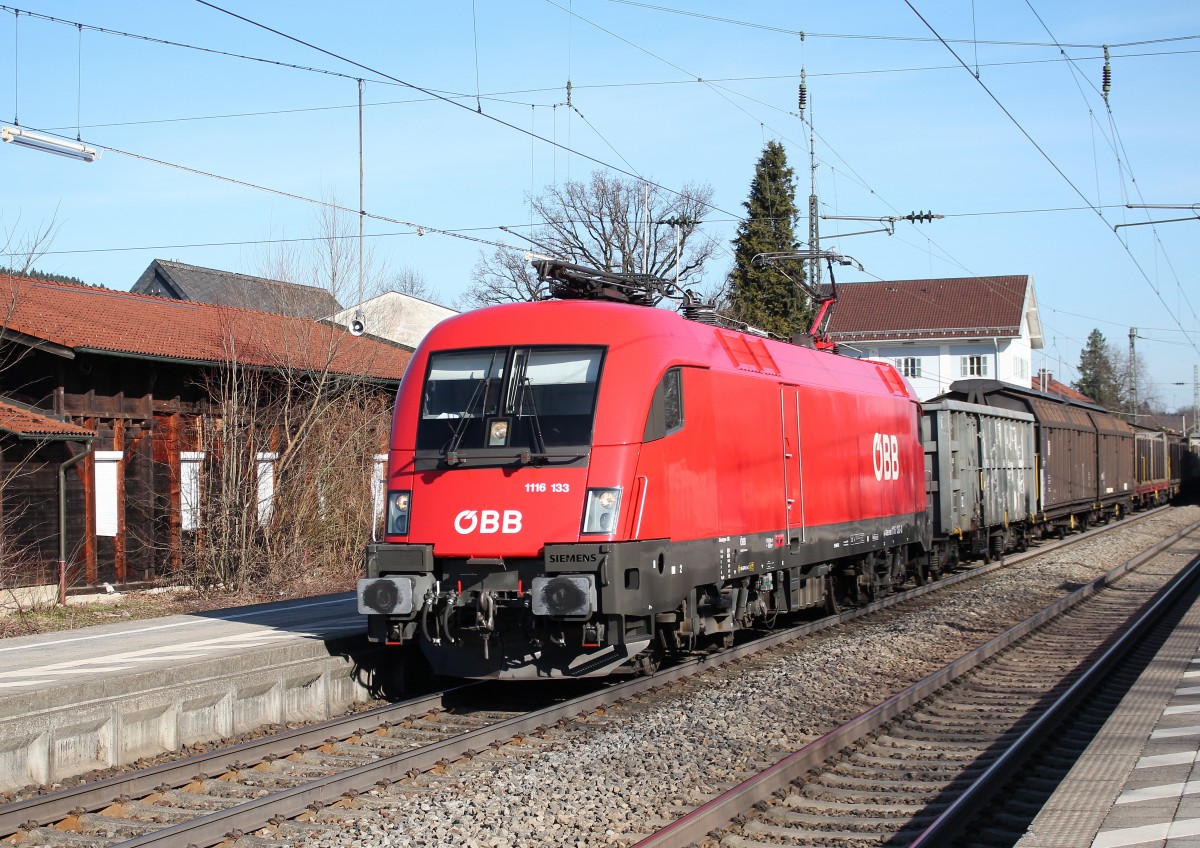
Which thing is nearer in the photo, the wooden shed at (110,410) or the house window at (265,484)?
the wooden shed at (110,410)

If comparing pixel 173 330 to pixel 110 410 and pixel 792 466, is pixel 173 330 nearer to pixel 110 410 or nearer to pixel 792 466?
pixel 110 410

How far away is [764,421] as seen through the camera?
12.9 meters

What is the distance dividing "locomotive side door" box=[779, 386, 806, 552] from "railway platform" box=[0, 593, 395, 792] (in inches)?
184

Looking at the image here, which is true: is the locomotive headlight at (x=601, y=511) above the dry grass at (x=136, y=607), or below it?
above

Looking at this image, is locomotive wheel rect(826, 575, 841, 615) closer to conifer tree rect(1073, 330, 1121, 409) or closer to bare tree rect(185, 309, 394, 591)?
bare tree rect(185, 309, 394, 591)

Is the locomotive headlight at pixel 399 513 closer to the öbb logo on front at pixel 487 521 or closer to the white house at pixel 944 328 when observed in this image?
the öbb logo on front at pixel 487 521

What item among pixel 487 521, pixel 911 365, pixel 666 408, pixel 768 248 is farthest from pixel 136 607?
pixel 911 365

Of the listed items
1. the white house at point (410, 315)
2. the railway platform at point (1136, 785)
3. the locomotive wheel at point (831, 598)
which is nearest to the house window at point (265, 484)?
the locomotive wheel at point (831, 598)

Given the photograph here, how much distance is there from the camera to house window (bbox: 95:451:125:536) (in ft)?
66.7

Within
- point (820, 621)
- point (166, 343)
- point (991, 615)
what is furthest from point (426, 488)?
point (166, 343)

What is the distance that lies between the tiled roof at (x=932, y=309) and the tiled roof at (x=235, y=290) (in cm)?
3646

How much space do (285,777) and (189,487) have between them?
46.2 feet

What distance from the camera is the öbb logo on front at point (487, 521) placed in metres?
10.1

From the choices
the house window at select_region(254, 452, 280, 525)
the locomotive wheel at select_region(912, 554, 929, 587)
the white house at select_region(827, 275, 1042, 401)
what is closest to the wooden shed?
the house window at select_region(254, 452, 280, 525)
